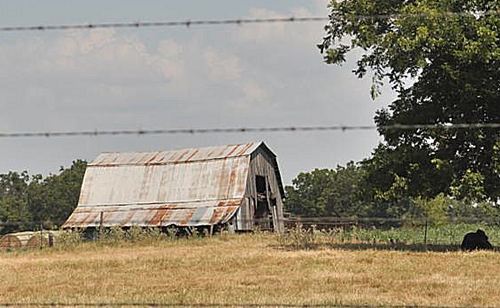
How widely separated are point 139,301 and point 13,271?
319 inches

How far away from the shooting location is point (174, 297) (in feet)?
39.3

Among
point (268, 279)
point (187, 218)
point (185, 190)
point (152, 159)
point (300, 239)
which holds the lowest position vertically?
point (268, 279)

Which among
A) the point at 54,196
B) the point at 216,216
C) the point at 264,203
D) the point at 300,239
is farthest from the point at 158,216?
the point at 54,196

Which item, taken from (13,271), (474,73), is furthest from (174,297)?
(474,73)

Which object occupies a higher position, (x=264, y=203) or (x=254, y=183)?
(x=254, y=183)

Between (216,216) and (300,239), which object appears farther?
(216,216)

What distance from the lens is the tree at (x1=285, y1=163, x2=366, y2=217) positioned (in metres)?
56.8

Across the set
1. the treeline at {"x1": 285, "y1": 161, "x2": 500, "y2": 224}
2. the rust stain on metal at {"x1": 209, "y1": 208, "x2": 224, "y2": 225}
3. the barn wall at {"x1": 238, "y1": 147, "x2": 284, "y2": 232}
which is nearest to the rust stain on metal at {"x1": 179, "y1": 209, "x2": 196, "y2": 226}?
the rust stain on metal at {"x1": 209, "y1": 208, "x2": 224, "y2": 225}

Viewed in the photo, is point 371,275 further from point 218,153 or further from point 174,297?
point 218,153

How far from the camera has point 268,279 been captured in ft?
49.4

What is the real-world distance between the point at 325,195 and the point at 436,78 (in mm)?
34450

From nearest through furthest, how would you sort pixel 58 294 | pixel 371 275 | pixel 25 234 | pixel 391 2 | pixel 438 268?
1. pixel 58 294
2. pixel 371 275
3. pixel 438 268
4. pixel 391 2
5. pixel 25 234

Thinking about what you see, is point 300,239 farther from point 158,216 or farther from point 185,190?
point 185,190

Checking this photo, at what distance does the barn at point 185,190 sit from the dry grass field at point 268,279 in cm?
1714
